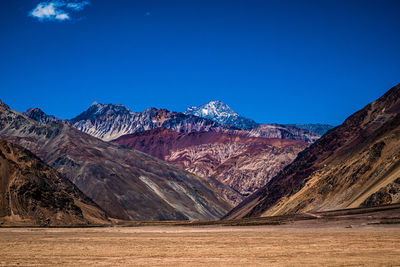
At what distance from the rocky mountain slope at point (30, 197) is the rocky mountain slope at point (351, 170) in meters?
47.1

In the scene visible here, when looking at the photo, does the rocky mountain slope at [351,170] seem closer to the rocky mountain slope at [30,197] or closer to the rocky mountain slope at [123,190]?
the rocky mountain slope at [123,190]

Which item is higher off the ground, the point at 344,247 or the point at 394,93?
the point at 394,93

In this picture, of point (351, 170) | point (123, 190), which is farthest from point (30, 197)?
point (123, 190)

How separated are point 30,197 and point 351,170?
63.4 metres

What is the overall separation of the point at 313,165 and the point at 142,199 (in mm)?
60512

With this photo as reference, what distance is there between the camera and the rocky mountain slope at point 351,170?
84125 millimetres

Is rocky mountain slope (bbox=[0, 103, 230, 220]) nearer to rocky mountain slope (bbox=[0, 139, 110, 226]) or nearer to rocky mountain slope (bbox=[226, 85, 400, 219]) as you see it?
rocky mountain slope (bbox=[226, 85, 400, 219])

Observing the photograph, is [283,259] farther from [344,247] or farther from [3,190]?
[3,190]

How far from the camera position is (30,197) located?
92562mm

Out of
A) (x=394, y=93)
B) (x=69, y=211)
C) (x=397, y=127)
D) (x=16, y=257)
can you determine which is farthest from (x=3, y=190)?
(x=394, y=93)

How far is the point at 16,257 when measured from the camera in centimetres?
3362

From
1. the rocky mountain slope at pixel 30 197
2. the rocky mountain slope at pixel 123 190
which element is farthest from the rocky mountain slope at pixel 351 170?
the rocky mountain slope at pixel 30 197

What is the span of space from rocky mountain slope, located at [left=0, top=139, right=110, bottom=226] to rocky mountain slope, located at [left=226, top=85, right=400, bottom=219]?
47.1m

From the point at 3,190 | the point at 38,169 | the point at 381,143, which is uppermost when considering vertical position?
the point at 38,169
